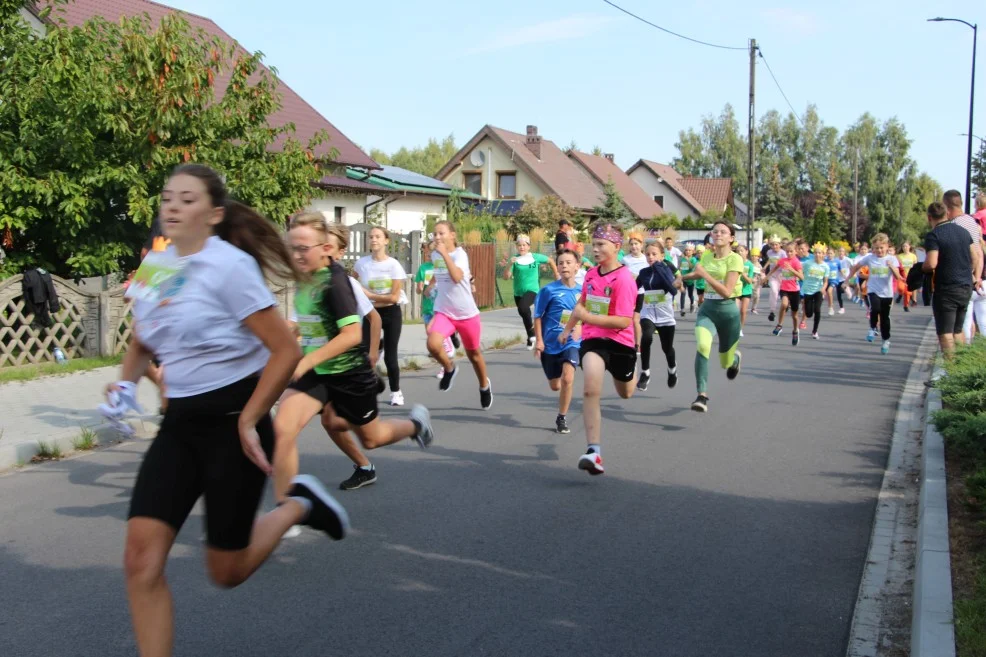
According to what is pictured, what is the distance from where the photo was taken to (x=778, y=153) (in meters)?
99.7

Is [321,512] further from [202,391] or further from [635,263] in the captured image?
[635,263]

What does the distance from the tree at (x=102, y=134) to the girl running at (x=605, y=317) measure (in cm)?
740

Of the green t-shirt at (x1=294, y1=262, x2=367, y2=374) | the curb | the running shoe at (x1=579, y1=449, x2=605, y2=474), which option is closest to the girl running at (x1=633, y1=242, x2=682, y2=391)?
the running shoe at (x1=579, y1=449, x2=605, y2=474)

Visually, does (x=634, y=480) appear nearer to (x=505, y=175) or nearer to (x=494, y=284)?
(x=494, y=284)

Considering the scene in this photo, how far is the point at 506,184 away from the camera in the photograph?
5572cm

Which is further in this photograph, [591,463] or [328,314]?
[591,463]

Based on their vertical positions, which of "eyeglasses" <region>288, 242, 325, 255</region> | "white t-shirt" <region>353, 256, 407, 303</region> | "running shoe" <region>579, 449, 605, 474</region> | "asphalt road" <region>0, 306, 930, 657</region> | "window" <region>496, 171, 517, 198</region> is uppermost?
"window" <region>496, 171, 517, 198</region>

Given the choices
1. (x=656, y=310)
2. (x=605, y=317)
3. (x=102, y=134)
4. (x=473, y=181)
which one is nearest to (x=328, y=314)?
(x=605, y=317)

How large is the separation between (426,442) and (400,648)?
2130 mm

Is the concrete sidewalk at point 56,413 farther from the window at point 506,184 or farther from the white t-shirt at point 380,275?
the window at point 506,184

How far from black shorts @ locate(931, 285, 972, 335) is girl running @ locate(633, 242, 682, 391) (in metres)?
2.79

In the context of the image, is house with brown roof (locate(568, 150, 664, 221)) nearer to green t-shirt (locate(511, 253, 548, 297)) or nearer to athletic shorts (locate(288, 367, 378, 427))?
green t-shirt (locate(511, 253, 548, 297))

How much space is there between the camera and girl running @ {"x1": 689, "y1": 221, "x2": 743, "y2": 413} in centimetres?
970

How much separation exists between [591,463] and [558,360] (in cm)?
218
